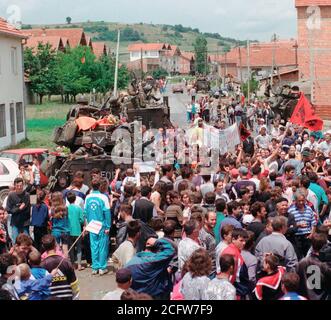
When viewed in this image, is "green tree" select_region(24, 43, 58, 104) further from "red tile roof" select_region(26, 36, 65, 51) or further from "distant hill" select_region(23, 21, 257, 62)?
"distant hill" select_region(23, 21, 257, 62)

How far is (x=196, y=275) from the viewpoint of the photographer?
7.68m

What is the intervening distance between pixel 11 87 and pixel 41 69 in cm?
2056

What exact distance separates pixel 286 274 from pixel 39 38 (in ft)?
189

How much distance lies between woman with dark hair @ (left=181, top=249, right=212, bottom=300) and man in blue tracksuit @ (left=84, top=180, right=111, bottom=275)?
15.1 ft

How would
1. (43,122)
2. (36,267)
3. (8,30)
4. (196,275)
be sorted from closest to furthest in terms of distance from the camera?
(196,275), (36,267), (8,30), (43,122)

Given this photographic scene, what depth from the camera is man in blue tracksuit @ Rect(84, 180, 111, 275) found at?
12172 millimetres

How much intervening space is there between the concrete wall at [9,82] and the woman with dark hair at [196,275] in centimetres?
2648

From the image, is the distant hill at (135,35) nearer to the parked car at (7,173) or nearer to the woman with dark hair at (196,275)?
the parked car at (7,173)

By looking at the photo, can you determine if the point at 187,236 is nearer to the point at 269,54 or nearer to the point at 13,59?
the point at 13,59

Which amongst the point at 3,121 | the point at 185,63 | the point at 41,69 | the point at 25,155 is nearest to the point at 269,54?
the point at 41,69

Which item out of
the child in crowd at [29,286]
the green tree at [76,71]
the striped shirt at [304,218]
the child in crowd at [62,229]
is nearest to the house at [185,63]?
the green tree at [76,71]

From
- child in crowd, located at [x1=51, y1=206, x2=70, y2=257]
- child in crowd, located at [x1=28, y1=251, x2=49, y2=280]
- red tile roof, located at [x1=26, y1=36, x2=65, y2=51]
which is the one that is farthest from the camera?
red tile roof, located at [x1=26, y1=36, x2=65, y2=51]

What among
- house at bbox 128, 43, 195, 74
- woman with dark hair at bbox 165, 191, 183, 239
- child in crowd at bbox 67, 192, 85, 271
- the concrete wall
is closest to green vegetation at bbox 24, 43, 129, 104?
the concrete wall
